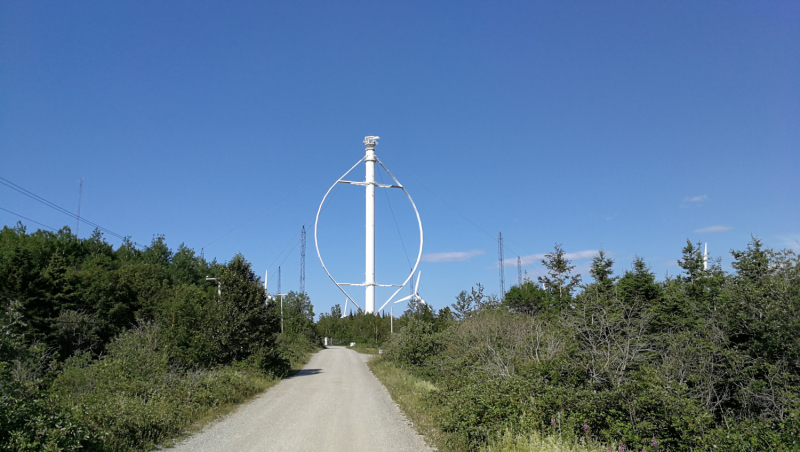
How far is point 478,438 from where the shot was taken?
10.1m

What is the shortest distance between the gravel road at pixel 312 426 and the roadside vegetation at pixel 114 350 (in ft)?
2.93

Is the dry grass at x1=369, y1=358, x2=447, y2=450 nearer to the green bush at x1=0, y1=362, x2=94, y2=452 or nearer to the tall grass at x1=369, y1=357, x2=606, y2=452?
the tall grass at x1=369, y1=357, x2=606, y2=452

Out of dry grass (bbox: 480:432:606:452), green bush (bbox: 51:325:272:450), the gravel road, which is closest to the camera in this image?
dry grass (bbox: 480:432:606:452)

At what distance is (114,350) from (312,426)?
11.4 meters

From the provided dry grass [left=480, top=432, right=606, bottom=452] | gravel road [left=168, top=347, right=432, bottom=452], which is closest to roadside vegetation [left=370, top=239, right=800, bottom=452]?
dry grass [left=480, top=432, right=606, bottom=452]

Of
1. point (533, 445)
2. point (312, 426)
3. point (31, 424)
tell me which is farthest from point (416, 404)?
point (31, 424)

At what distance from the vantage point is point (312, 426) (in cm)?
1270

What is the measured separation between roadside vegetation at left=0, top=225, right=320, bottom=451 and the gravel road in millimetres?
894

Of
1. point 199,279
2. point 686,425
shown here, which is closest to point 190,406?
point 686,425

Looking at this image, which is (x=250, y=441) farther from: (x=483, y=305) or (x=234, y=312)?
(x=483, y=305)

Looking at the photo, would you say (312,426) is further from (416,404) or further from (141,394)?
(141,394)

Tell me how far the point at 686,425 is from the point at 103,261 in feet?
189

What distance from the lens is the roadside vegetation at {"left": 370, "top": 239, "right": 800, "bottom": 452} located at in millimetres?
9234

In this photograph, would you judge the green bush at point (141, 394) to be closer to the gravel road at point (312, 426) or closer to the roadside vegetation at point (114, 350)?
the roadside vegetation at point (114, 350)
